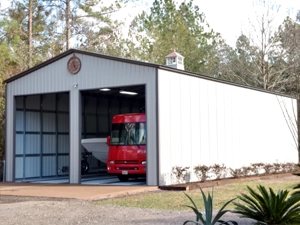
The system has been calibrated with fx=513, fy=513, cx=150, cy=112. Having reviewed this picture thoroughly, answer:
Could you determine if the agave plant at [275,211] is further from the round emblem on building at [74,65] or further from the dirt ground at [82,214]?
the round emblem on building at [74,65]

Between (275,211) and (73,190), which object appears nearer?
(275,211)

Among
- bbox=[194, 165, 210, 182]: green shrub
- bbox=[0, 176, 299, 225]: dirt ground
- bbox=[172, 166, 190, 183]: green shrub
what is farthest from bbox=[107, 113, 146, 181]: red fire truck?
bbox=[0, 176, 299, 225]: dirt ground

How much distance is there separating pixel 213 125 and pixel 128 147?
365 centimetres

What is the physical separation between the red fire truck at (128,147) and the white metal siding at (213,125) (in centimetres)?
132

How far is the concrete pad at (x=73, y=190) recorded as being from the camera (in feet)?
47.7

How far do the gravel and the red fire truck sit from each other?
5079 mm

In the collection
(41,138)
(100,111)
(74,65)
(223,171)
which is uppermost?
(74,65)

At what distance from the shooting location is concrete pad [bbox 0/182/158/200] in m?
14.5

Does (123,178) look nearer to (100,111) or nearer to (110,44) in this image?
(100,111)

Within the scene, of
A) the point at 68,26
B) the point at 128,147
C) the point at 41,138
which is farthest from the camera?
the point at 68,26

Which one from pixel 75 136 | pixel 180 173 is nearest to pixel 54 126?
pixel 75 136

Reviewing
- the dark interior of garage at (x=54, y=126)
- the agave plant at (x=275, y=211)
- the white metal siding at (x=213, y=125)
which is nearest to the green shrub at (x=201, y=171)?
the white metal siding at (x=213, y=125)

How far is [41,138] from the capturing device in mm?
21984

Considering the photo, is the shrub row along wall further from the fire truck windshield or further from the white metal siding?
the fire truck windshield
